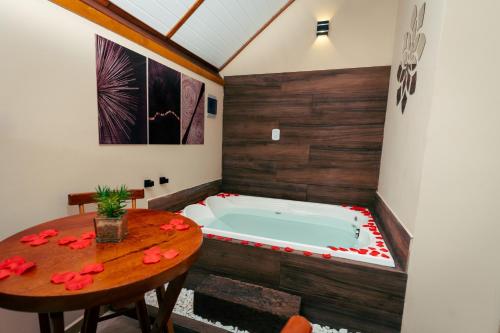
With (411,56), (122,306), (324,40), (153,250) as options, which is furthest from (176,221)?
(324,40)

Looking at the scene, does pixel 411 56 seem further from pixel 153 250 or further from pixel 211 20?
pixel 153 250

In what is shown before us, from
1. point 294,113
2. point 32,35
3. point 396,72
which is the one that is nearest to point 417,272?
point 396,72

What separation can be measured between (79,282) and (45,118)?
108cm

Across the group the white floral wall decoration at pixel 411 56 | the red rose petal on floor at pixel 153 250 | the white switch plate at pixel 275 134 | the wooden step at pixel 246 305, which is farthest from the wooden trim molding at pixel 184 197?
the white floral wall decoration at pixel 411 56

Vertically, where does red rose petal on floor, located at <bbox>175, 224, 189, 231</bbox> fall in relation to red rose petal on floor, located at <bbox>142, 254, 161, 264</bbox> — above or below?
above

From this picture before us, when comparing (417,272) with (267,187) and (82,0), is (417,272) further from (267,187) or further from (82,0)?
(82,0)

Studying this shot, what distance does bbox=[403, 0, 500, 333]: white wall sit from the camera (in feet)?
3.93

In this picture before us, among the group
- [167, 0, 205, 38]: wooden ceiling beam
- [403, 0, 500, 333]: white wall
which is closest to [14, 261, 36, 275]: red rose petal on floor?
[403, 0, 500, 333]: white wall

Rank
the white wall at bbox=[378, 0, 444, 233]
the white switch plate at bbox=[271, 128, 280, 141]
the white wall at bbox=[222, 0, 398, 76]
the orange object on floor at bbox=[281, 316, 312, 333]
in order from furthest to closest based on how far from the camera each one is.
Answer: the white switch plate at bbox=[271, 128, 280, 141] → the white wall at bbox=[222, 0, 398, 76] → the white wall at bbox=[378, 0, 444, 233] → the orange object on floor at bbox=[281, 316, 312, 333]

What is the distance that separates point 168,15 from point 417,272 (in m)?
2.64

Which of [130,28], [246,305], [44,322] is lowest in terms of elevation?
[246,305]

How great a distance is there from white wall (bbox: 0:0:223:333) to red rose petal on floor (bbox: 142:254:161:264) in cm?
91

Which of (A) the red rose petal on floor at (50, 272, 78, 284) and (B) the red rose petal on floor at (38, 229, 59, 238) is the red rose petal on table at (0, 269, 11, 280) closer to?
(A) the red rose petal on floor at (50, 272, 78, 284)

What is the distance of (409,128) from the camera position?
1.65 metres
